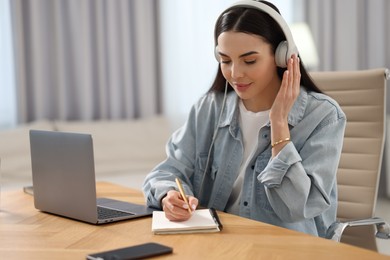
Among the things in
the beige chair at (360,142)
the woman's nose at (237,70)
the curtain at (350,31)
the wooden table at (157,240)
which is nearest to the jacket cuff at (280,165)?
the wooden table at (157,240)

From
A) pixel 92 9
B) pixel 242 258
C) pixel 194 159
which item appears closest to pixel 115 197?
pixel 194 159

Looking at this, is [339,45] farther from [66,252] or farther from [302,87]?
[66,252]

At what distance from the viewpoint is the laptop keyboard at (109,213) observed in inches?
53.8

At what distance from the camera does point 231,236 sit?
3.89 feet

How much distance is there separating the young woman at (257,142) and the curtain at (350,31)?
2.43m

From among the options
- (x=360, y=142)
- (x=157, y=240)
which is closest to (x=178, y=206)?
(x=157, y=240)

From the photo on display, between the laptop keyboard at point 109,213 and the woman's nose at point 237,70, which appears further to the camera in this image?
the woman's nose at point 237,70

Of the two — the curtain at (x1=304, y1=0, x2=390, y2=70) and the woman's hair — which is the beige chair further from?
the curtain at (x1=304, y1=0, x2=390, y2=70)

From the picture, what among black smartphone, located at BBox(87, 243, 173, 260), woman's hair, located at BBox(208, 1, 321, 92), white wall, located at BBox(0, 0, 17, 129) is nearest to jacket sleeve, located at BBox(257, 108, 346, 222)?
woman's hair, located at BBox(208, 1, 321, 92)

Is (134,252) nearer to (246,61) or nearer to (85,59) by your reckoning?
(246,61)

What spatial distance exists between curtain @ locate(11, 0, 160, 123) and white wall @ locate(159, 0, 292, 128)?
8 centimetres

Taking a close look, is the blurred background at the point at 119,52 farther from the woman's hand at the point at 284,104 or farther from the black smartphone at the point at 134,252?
the black smartphone at the point at 134,252

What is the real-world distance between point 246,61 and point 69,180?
21.1 inches

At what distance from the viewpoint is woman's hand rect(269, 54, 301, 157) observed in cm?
141
